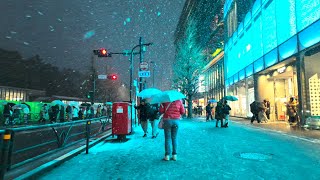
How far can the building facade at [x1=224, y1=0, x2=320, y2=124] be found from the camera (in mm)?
14617

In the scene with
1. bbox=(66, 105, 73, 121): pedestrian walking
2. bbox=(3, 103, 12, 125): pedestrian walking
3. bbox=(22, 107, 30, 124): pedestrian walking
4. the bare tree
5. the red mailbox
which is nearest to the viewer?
the red mailbox

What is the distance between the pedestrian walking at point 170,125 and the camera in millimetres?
6638

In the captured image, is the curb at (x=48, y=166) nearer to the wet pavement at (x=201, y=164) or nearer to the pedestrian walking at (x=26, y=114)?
the wet pavement at (x=201, y=164)

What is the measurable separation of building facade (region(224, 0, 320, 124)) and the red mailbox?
992 centimetres

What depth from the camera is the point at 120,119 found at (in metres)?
11.0

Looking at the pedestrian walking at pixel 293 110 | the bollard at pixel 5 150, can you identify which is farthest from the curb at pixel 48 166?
the pedestrian walking at pixel 293 110

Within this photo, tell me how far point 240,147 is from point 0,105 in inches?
862

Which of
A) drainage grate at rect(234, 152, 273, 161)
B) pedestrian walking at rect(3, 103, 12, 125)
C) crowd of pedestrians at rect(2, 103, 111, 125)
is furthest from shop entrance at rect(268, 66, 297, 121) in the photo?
pedestrian walking at rect(3, 103, 12, 125)

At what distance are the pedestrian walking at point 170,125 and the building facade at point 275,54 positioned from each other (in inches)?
388

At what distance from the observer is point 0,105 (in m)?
22.8

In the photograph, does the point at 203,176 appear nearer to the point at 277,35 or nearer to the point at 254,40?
the point at 277,35

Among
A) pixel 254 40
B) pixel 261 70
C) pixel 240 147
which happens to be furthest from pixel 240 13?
pixel 240 147

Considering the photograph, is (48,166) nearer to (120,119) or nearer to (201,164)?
(201,164)

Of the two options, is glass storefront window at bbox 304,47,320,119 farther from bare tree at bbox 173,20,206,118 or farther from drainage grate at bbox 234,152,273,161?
bare tree at bbox 173,20,206,118
